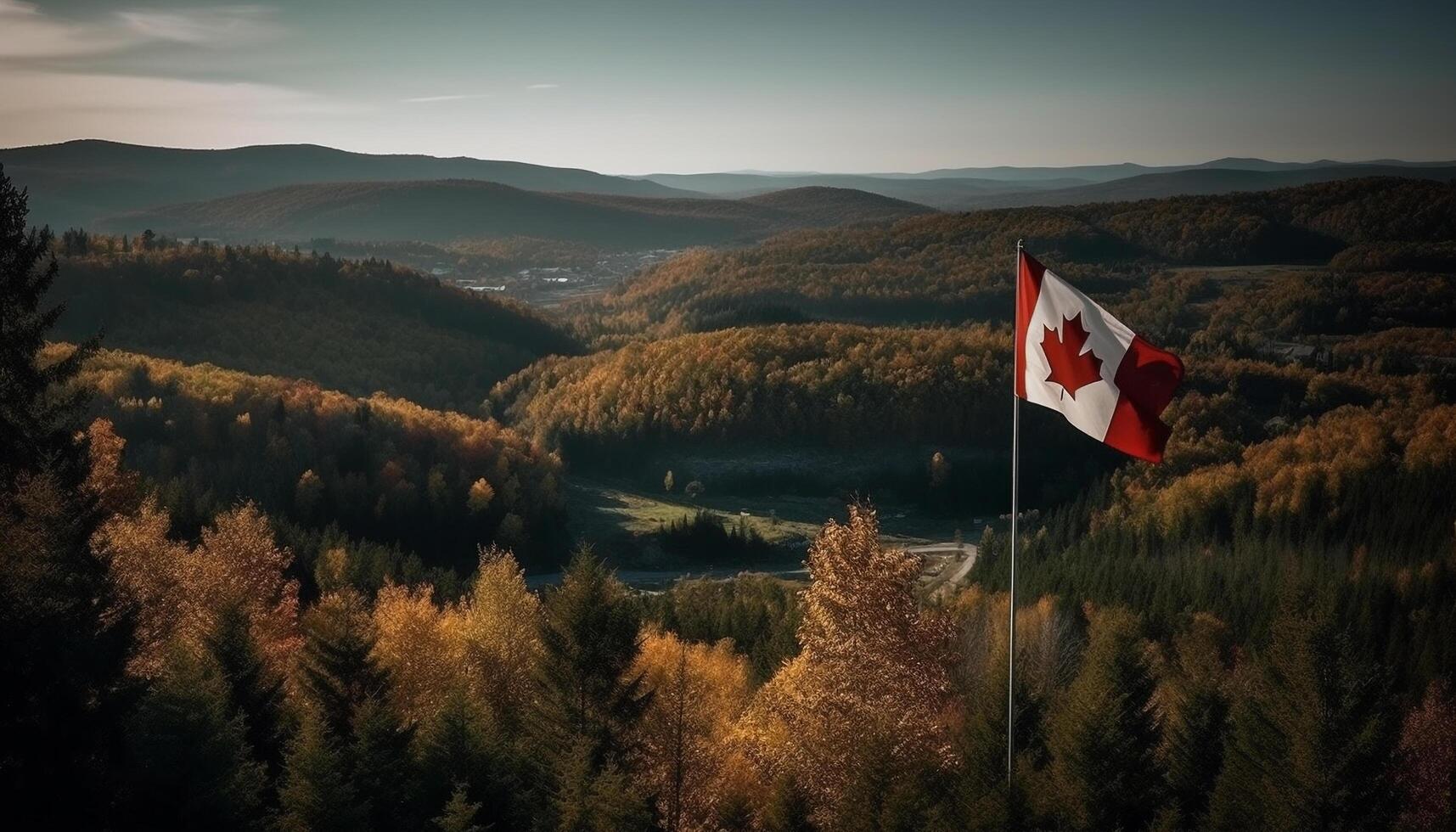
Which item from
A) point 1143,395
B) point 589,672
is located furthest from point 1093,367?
point 589,672

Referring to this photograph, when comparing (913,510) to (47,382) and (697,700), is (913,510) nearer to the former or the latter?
(697,700)

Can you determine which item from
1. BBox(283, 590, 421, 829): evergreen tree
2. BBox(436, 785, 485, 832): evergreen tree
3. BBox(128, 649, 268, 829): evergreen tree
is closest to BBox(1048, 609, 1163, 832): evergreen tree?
BBox(436, 785, 485, 832): evergreen tree

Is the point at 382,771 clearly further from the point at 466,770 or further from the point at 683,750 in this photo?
the point at 683,750

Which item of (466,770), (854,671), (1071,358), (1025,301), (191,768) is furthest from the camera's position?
(466,770)

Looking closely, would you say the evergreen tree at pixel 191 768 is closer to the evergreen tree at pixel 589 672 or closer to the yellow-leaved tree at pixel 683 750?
the evergreen tree at pixel 589 672

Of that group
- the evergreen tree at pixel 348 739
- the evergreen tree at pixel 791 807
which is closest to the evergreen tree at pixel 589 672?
the evergreen tree at pixel 348 739

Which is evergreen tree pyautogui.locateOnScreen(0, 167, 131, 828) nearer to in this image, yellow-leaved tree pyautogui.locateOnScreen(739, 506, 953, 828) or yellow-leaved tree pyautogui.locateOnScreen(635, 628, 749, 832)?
yellow-leaved tree pyautogui.locateOnScreen(635, 628, 749, 832)
